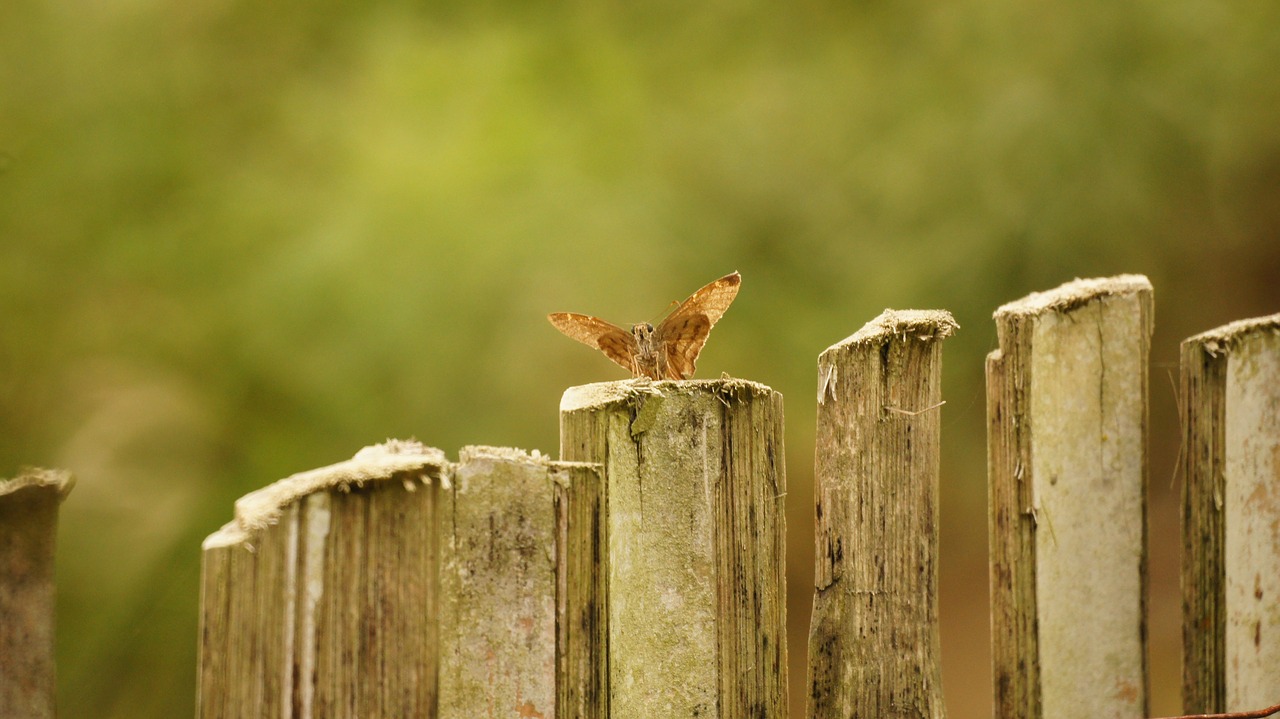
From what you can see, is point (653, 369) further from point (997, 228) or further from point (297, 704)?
point (997, 228)

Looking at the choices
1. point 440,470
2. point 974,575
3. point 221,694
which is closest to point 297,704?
point 221,694

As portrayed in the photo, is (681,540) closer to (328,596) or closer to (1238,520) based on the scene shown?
(328,596)

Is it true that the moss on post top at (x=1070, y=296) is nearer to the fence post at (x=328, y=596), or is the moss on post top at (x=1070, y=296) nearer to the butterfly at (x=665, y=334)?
the butterfly at (x=665, y=334)

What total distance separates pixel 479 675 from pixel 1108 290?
0.78 meters

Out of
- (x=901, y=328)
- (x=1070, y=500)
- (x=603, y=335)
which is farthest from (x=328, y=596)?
(x=1070, y=500)

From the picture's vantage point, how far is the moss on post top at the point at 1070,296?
99 cm

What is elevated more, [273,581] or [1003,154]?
[1003,154]

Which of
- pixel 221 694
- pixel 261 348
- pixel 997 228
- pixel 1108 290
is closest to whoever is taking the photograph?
pixel 221 694

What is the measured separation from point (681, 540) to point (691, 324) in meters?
0.31

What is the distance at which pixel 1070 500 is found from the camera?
1006 millimetres

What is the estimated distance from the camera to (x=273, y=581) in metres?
0.71

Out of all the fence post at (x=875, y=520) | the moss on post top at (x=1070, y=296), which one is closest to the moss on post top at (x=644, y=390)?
the fence post at (x=875, y=520)

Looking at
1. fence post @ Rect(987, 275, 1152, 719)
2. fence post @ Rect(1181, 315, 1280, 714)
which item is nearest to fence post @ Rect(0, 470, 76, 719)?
fence post @ Rect(987, 275, 1152, 719)

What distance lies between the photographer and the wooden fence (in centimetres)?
73
